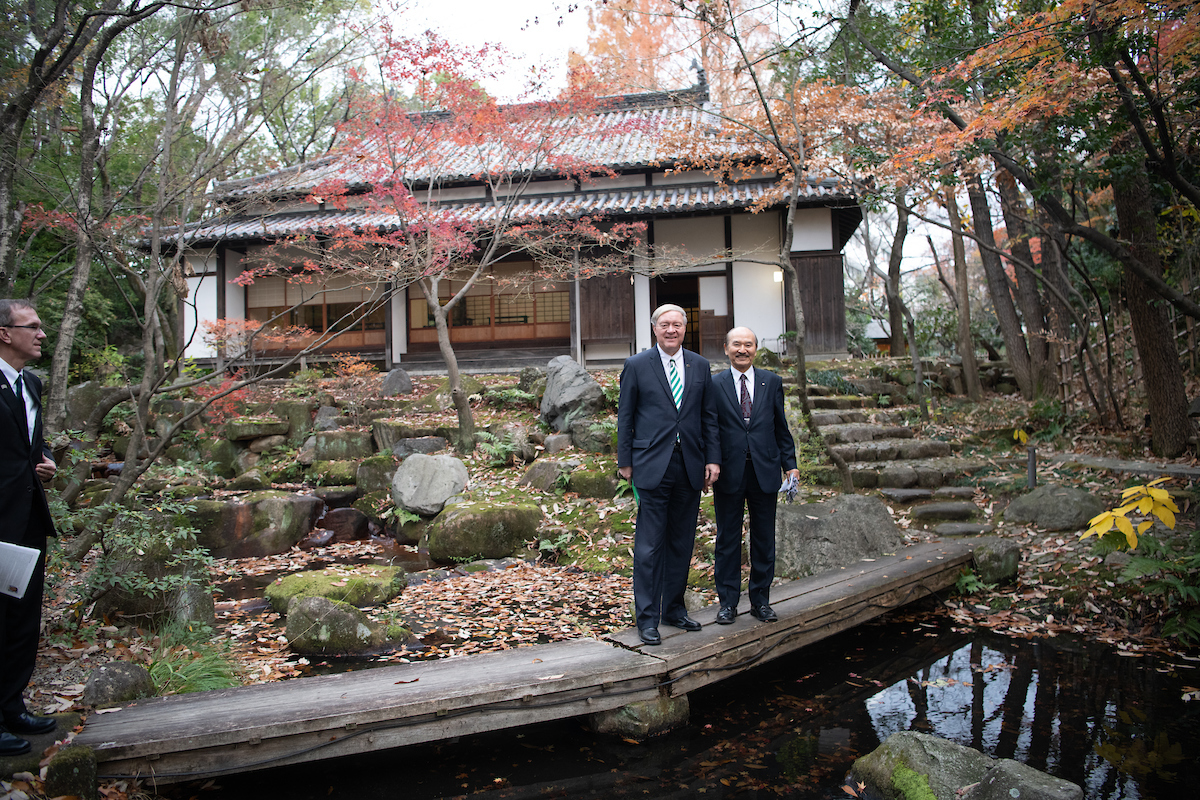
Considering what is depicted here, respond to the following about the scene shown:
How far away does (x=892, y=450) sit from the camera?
30.2 feet

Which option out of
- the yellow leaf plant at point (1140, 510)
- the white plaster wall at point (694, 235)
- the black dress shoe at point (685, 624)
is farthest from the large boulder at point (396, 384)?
the yellow leaf plant at point (1140, 510)

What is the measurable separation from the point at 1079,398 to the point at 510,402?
9493 millimetres

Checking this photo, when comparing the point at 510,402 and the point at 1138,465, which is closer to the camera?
the point at 1138,465

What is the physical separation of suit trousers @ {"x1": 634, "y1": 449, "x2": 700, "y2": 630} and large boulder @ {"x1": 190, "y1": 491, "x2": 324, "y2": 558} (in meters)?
6.34

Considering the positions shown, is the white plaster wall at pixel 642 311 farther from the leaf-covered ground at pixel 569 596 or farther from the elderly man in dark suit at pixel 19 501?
the elderly man in dark suit at pixel 19 501

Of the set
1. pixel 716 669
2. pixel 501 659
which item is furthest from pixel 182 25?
pixel 716 669

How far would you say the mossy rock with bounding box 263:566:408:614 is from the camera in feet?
21.5

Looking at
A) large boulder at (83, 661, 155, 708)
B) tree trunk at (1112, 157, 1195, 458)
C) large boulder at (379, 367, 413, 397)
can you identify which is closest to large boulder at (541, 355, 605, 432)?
large boulder at (379, 367, 413, 397)

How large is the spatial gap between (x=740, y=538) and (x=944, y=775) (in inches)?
71.2

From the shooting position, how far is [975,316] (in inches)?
925

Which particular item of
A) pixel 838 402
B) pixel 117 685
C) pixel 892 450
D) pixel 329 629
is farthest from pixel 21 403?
pixel 838 402

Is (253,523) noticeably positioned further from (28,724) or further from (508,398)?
(28,724)

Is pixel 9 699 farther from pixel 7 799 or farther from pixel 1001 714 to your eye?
pixel 1001 714

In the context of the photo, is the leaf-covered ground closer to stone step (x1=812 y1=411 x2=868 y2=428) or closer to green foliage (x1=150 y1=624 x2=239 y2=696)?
green foliage (x1=150 y1=624 x2=239 y2=696)
